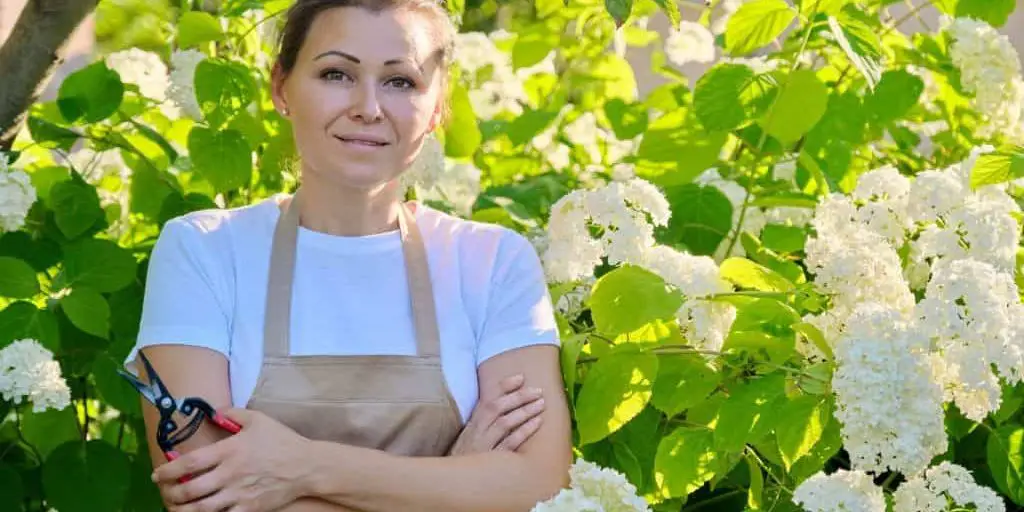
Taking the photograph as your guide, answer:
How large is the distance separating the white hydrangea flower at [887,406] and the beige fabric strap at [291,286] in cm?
54

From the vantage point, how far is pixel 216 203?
2.74m

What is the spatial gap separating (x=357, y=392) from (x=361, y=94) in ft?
1.27

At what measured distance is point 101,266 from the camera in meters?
2.43

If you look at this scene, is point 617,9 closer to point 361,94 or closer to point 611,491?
point 361,94

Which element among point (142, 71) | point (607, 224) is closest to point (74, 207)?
point (142, 71)

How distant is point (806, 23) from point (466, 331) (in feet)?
2.61

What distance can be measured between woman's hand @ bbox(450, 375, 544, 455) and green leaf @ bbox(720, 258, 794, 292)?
39cm

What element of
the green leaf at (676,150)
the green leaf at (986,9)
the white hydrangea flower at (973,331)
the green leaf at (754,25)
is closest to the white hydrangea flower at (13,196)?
the green leaf at (676,150)

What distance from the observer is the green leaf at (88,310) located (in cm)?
234

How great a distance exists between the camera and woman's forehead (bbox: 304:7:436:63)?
2086 millimetres

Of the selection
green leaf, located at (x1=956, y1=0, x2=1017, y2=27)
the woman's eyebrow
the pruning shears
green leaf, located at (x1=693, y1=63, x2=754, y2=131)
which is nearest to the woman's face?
the woman's eyebrow

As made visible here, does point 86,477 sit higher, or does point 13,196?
point 13,196

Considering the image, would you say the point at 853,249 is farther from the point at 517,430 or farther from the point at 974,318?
the point at 517,430

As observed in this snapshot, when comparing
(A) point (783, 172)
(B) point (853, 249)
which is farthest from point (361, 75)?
(A) point (783, 172)
